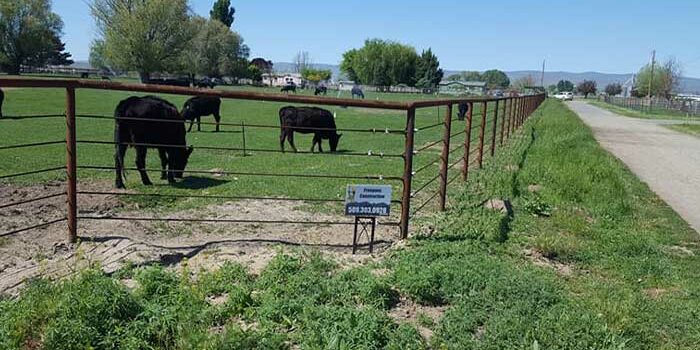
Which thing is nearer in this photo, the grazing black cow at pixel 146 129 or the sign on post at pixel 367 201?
the sign on post at pixel 367 201

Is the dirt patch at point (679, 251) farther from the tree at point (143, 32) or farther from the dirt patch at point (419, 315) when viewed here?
the tree at point (143, 32)

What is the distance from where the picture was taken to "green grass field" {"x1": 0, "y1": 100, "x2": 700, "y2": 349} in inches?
129

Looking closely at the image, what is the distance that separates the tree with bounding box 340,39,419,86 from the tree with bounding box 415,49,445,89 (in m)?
1.41

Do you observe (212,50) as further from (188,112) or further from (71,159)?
(71,159)

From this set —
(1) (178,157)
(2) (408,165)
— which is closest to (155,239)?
(2) (408,165)

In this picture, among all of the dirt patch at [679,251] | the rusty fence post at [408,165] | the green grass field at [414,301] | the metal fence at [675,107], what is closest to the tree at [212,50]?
the metal fence at [675,107]

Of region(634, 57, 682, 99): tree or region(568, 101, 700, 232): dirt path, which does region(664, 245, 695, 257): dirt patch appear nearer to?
region(568, 101, 700, 232): dirt path

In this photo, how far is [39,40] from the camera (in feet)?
223

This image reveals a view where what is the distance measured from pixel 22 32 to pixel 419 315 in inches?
2995

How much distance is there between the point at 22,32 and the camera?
219 feet

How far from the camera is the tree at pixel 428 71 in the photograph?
360 ft

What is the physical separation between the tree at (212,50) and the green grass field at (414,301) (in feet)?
258

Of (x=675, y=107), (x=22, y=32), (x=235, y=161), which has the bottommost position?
(x=235, y=161)

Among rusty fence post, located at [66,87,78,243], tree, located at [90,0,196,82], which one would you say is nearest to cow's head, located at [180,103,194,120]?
rusty fence post, located at [66,87,78,243]
